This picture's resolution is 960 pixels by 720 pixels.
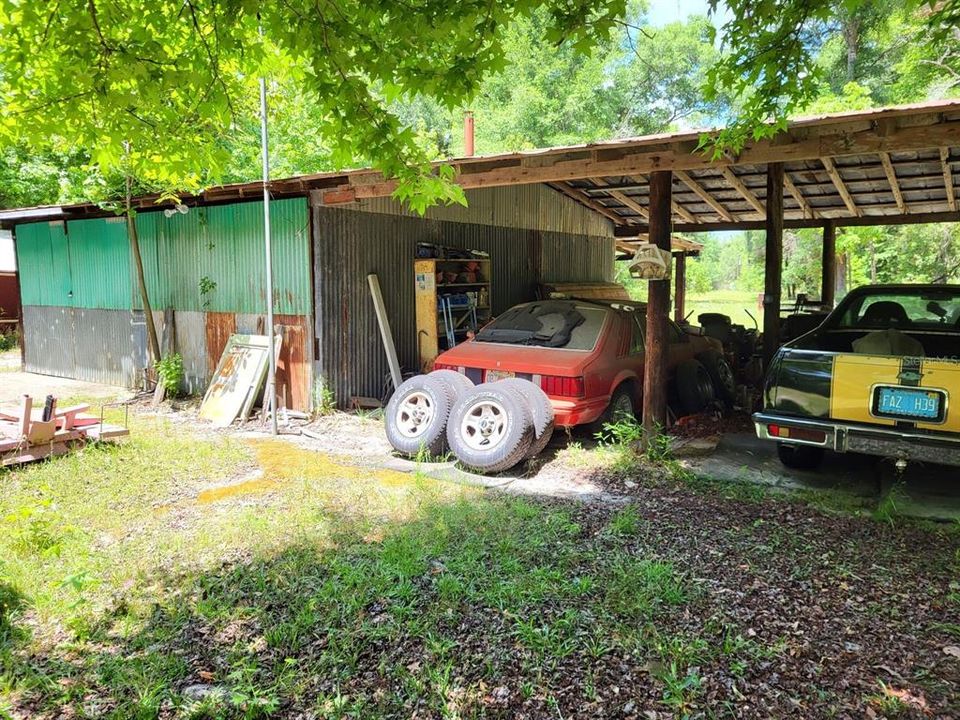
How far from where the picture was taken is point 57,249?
12633mm

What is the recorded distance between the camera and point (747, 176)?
1032cm

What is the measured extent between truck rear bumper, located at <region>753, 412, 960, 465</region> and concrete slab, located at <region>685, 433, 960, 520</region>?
58cm

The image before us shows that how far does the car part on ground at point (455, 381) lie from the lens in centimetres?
695

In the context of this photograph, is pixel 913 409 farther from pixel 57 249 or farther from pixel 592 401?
pixel 57 249

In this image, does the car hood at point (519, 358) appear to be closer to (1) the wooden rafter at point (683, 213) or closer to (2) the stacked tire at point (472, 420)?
(2) the stacked tire at point (472, 420)

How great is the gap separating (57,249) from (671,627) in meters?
13.3

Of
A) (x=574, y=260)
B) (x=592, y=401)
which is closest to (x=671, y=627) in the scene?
(x=592, y=401)

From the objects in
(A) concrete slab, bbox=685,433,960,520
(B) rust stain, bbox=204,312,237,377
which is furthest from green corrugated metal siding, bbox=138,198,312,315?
(A) concrete slab, bbox=685,433,960,520

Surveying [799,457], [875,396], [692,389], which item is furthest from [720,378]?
[875,396]

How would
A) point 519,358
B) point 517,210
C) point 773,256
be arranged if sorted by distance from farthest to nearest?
1. point 517,210
2. point 773,256
3. point 519,358

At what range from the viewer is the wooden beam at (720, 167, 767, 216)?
32.5ft

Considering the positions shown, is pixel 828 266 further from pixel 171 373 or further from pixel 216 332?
pixel 171 373

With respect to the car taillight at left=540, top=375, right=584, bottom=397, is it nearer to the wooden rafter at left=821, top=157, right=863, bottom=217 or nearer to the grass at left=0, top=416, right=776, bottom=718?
the grass at left=0, top=416, right=776, bottom=718

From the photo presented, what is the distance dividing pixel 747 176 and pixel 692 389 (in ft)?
13.6
